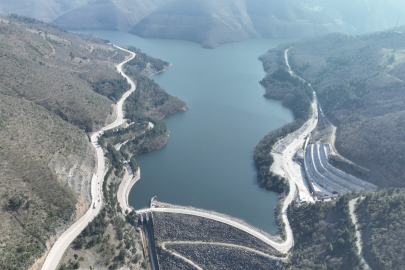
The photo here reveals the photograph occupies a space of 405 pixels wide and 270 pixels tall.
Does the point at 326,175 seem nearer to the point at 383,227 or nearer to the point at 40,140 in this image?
the point at 383,227

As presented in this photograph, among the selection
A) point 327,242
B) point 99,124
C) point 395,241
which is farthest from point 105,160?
point 395,241

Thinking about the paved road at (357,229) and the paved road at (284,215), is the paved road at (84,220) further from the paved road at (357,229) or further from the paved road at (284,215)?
the paved road at (357,229)

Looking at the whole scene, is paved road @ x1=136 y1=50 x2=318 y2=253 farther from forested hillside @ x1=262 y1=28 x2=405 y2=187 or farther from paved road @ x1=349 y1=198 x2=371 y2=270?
forested hillside @ x1=262 y1=28 x2=405 y2=187

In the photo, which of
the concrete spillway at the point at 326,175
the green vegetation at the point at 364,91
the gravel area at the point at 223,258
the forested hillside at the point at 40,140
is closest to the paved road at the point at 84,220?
the forested hillside at the point at 40,140

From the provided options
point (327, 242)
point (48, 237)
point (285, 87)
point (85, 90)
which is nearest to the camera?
point (48, 237)

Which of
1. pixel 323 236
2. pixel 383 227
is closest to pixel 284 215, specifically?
pixel 323 236

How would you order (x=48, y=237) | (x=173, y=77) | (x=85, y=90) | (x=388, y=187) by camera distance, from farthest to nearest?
1. (x=173, y=77)
2. (x=85, y=90)
3. (x=388, y=187)
4. (x=48, y=237)

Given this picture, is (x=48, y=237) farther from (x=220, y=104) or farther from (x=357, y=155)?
(x=220, y=104)
